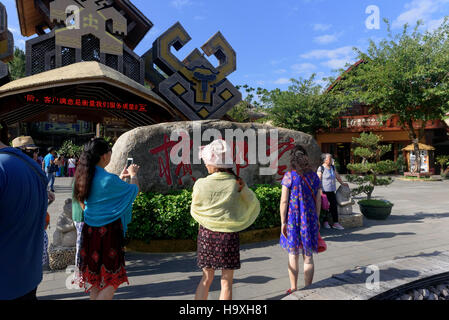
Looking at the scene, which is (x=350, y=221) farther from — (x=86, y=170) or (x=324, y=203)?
(x=86, y=170)

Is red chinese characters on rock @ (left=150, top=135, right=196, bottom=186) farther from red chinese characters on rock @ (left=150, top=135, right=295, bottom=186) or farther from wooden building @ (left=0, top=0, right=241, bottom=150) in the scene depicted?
wooden building @ (left=0, top=0, right=241, bottom=150)

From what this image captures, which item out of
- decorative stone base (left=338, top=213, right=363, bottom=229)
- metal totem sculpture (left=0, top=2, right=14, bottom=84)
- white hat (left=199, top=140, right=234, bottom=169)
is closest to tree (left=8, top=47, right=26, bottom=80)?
metal totem sculpture (left=0, top=2, right=14, bottom=84)

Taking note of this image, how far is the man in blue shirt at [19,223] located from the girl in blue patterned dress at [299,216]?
2150 millimetres

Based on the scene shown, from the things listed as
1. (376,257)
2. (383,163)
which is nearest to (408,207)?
(383,163)

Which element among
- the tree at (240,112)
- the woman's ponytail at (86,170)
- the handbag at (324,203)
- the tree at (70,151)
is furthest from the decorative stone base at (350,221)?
the tree at (70,151)

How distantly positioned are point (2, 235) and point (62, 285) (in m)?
2.40

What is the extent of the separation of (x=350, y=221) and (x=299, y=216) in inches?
148

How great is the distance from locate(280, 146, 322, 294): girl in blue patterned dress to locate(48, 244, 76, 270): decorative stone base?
2.92 m

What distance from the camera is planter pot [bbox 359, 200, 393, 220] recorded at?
6.79m

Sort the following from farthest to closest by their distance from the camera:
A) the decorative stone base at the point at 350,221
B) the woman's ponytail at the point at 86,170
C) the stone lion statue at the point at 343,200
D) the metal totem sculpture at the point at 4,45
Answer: the metal totem sculpture at the point at 4,45 → the stone lion statue at the point at 343,200 → the decorative stone base at the point at 350,221 → the woman's ponytail at the point at 86,170

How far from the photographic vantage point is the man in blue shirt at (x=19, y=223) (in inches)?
57.5

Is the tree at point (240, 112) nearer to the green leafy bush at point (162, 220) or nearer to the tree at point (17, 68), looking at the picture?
the green leafy bush at point (162, 220)

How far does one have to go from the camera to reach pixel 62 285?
344 cm

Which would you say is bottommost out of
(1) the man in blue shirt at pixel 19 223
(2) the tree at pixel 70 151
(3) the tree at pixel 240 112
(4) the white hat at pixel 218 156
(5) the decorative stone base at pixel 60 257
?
(5) the decorative stone base at pixel 60 257
